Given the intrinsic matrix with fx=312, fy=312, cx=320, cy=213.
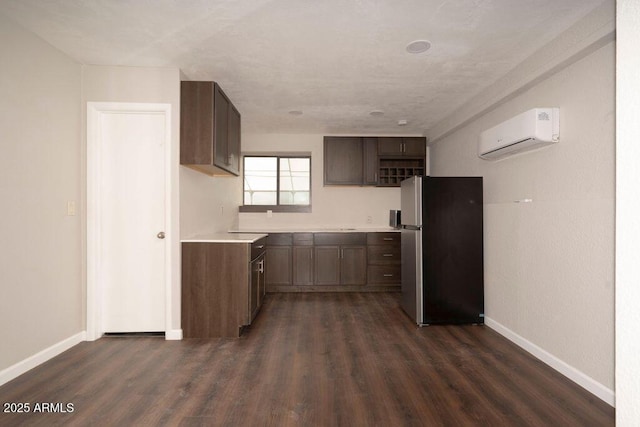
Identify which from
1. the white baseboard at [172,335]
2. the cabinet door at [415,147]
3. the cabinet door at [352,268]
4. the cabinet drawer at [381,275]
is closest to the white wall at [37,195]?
the white baseboard at [172,335]

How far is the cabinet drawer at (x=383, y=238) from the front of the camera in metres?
4.77

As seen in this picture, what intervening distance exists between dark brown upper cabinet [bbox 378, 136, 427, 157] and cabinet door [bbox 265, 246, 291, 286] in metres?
2.23

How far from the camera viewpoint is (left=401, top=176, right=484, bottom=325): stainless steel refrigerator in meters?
3.27

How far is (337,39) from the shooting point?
2.37 m

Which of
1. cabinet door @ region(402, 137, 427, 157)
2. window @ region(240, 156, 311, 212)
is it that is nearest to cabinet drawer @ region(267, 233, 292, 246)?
window @ region(240, 156, 311, 212)

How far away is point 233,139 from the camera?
3.60 metres

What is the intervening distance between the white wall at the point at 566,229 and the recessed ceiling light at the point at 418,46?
39.8 inches

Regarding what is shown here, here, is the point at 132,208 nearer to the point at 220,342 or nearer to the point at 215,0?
the point at 220,342

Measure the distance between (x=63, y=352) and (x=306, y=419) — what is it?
223 centimetres

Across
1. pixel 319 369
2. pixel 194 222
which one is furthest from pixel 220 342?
pixel 194 222

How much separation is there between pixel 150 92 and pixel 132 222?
1.23 m

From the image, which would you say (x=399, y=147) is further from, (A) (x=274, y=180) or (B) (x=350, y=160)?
(A) (x=274, y=180)
